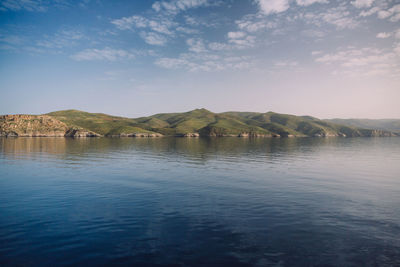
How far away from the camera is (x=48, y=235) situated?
19.2 metres

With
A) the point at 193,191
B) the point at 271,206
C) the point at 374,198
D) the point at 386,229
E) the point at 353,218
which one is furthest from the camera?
the point at 193,191

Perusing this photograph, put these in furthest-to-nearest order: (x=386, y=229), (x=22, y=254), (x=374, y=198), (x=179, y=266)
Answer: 1. (x=374, y=198)
2. (x=386, y=229)
3. (x=22, y=254)
4. (x=179, y=266)

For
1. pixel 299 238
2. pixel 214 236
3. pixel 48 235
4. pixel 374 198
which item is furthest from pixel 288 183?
pixel 48 235

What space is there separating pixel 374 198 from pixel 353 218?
36.4 ft

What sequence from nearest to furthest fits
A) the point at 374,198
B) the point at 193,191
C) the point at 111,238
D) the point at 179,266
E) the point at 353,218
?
1. the point at 179,266
2. the point at 111,238
3. the point at 353,218
4. the point at 374,198
5. the point at 193,191

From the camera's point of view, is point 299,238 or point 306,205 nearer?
point 299,238

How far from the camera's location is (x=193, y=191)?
34656 millimetres

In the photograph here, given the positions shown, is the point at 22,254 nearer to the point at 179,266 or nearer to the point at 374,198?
the point at 179,266

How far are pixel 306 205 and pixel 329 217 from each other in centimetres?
403

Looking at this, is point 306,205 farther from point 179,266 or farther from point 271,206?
point 179,266

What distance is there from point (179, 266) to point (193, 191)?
19.5 m

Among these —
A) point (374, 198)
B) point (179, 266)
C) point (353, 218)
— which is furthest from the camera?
point (374, 198)

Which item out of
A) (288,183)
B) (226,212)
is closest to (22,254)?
(226,212)

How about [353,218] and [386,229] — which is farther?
[353,218]
